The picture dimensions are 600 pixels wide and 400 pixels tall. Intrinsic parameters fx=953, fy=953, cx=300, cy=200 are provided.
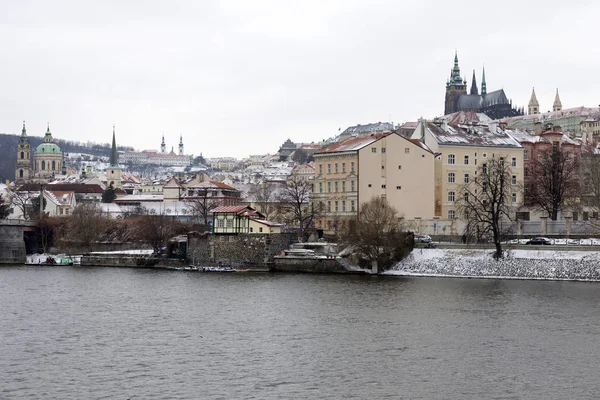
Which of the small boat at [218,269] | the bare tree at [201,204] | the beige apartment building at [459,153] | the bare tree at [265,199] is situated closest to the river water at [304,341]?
the small boat at [218,269]

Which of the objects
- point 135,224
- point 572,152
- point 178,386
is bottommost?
point 178,386

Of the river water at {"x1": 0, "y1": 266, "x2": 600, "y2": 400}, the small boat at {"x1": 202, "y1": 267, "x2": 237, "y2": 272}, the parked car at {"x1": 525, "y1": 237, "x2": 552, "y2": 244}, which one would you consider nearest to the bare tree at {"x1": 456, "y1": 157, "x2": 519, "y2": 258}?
the parked car at {"x1": 525, "y1": 237, "x2": 552, "y2": 244}

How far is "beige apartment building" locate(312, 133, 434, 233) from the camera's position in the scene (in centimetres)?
7650

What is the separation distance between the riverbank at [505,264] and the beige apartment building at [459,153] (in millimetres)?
16613

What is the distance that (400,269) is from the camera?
206ft

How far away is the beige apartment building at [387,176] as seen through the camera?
7650 centimetres

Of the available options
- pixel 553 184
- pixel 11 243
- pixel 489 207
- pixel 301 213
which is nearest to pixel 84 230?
pixel 11 243

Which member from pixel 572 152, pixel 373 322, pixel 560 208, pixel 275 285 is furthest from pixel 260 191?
pixel 373 322

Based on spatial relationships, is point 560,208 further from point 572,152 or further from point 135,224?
point 135,224

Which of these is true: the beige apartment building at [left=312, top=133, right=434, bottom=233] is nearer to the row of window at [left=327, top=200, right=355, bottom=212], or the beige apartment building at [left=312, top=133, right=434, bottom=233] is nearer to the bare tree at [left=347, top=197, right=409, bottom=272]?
the row of window at [left=327, top=200, right=355, bottom=212]

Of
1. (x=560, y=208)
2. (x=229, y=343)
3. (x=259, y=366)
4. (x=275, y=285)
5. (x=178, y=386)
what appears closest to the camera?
(x=178, y=386)

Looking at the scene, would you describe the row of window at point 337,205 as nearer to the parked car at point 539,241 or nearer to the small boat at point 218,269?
the small boat at point 218,269

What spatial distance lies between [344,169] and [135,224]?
24717mm

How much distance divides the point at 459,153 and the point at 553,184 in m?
9.22
